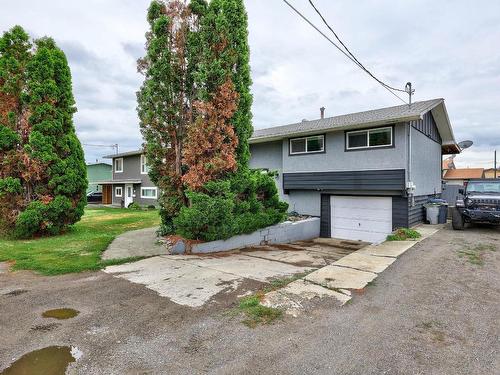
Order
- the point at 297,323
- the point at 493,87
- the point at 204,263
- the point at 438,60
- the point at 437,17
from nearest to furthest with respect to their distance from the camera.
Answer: the point at 297,323 → the point at 204,263 → the point at 437,17 → the point at 438,60 → the point at 493,87

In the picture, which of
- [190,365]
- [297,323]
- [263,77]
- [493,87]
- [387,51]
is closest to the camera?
[190,365]

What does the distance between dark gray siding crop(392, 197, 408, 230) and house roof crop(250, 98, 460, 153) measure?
121 inches

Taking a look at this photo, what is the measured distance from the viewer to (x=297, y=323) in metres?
3.59

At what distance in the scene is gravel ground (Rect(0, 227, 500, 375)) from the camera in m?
2.75

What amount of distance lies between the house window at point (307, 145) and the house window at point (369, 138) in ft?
4.22

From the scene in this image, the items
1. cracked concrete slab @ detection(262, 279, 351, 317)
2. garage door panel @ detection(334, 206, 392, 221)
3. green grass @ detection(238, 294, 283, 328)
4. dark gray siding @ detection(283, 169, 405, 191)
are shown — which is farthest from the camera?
garage door panel @ detection(334, 206, 392, 221)

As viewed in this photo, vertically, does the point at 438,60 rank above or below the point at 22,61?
above

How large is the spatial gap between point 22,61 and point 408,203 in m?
14.5

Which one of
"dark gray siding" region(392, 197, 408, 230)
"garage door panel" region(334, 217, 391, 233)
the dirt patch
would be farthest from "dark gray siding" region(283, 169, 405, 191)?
the dirt patch

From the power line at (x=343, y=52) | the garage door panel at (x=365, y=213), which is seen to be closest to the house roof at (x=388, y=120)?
the power line at (x=343, y=52)

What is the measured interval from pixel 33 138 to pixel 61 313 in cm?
744

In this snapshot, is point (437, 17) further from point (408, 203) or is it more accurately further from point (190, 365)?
point (190, 365)

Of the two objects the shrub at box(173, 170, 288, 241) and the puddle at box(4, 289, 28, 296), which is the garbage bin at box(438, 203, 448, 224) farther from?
the puddle at box(4, 289, 28, 296)

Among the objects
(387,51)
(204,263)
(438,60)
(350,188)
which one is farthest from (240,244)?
(438,60)
